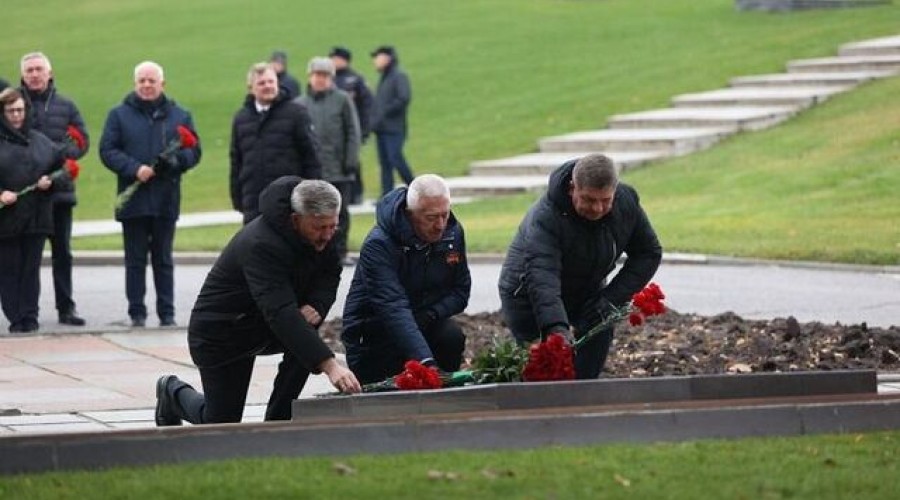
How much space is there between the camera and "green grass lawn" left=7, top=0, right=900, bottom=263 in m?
24.3

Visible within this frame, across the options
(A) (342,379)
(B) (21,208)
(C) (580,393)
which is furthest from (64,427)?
(B) (21,208)

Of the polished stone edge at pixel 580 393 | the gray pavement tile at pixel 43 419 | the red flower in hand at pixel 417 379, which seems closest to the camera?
the polished stone edge at pixel 580 393

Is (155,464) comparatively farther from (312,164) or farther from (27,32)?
(27,32)

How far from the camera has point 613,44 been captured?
4053 cm

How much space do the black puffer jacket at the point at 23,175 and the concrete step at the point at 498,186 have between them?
1193 cm

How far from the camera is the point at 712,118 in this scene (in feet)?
A: 103

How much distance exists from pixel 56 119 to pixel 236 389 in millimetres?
6868

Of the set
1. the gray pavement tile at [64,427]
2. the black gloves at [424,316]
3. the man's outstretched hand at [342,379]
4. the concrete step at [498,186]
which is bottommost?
the concrete step at [498,186]

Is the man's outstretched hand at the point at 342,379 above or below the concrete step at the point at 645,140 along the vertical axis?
above

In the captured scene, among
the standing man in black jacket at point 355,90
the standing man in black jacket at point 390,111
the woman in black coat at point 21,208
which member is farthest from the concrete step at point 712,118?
the woman in black coat at point 21,208

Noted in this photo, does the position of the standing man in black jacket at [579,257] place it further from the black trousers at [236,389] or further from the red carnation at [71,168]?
the red carnation at [71,168]

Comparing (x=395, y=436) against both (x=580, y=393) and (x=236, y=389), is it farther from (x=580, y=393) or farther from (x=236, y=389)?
(x=236, y=389)

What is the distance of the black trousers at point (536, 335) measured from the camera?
37.2 feet

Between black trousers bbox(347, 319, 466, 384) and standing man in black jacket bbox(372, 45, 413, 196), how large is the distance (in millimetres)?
16233
